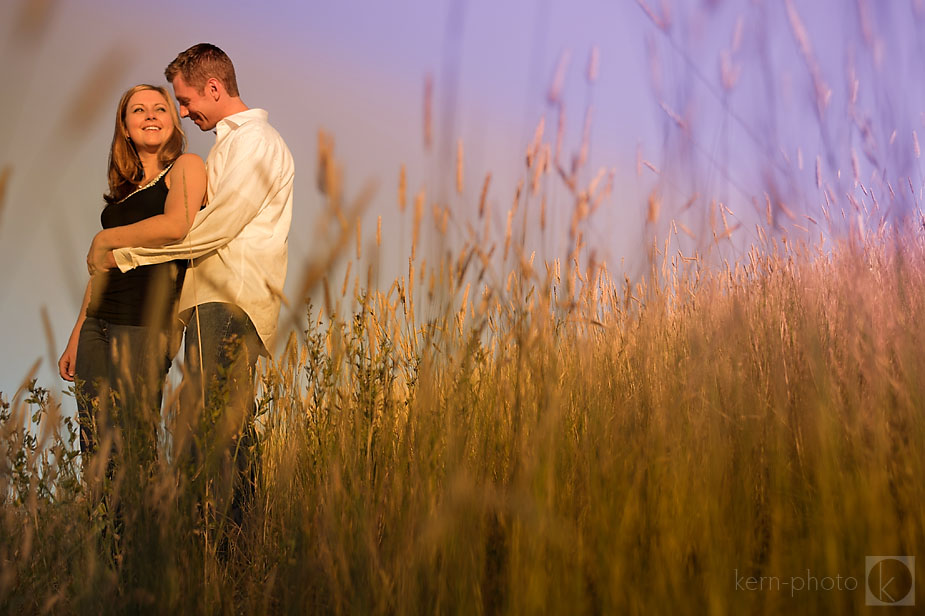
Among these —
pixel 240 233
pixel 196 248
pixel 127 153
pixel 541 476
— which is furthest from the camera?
pixel 127 153

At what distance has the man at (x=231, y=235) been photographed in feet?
8.27

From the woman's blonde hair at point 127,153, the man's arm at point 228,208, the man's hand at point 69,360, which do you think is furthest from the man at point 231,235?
the man's hand at point 69,360

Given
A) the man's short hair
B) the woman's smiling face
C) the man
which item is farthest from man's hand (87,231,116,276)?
the man's short hair

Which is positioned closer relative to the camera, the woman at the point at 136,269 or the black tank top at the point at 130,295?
the woman at the point at 136,269

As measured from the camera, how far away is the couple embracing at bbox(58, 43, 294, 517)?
2523mm

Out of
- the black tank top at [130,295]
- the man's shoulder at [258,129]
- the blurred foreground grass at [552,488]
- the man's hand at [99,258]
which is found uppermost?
the man's shoulder at [258,129]

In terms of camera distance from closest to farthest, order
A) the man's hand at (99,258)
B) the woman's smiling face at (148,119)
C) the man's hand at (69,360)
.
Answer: the man's hand at (99,258) < the woman's smiling face at (148,119) < the man's hand at (69,360)

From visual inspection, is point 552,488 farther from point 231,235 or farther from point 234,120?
point 234,120

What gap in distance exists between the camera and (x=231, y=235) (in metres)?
2.56

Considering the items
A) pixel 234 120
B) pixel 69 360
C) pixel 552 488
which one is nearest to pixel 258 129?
pixel 234 120

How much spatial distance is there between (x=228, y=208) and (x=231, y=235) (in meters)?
0.09

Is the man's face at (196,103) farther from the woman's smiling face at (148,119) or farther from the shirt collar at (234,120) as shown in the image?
the woman's smiling face at (148,119)

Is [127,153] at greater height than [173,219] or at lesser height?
greater

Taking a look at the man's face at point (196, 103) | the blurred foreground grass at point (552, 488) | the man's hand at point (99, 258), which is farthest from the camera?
the man's face at point (196, 103)
